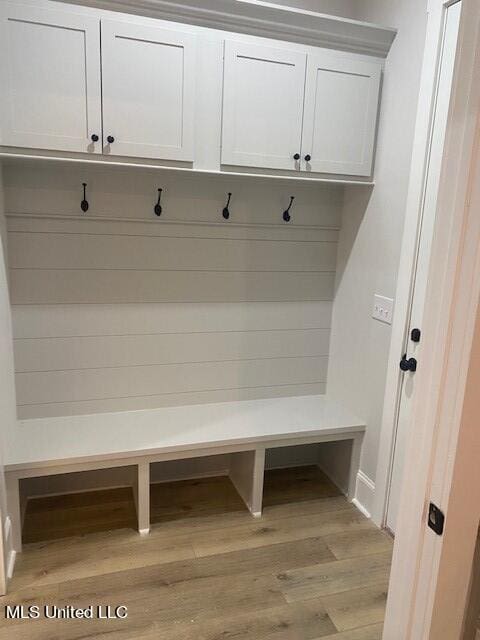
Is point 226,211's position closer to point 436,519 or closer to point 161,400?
point 161,400

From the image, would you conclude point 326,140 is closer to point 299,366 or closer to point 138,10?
point 138,10

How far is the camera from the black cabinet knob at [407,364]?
89.0 inches

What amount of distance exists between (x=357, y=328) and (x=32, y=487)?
1.97 metres

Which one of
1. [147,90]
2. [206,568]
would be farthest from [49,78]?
[206,568]

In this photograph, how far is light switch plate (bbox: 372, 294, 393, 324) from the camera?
2404 mm

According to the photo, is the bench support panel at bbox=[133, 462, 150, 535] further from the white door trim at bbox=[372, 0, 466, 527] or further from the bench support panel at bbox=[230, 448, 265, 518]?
the white door trim at bbox=[372, 0, 466, 527]

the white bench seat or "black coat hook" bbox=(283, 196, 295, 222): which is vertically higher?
"black coat hook" bbox=(283, 196, 295, 222)

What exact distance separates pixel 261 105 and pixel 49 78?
0.89 m

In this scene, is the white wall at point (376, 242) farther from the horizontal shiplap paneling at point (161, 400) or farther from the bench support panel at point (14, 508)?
the bench support panel at point (14, 508)

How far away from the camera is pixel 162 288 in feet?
8.55

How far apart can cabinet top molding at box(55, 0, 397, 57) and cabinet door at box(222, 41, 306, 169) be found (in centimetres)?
9

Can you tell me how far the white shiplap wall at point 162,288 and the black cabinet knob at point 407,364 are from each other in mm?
716

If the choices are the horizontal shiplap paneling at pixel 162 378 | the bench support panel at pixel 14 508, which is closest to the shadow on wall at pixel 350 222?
the horizontal shiplap paneling at pixel 162 378

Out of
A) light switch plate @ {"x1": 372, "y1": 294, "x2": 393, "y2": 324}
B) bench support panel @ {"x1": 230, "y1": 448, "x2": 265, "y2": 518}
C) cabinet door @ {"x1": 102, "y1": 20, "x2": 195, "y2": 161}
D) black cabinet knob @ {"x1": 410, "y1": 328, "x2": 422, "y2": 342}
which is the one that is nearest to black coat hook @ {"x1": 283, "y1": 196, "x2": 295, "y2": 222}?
light switch plate @ {"x1": 372, "y1": 294, "x2": 393, "y2": 324}
